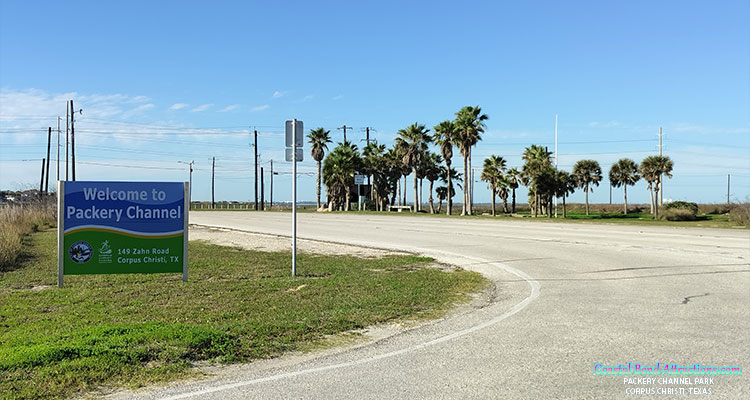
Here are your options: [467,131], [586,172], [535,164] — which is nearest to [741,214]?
[467,131]

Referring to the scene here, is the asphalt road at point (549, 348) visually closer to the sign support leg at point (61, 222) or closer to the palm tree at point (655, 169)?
the sign support leg at point (61, 222)

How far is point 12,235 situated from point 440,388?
15.8 m

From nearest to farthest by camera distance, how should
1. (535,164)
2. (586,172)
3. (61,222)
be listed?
(61,222) < (535,164) < (586,172)

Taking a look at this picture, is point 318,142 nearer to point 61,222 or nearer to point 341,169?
point 341,169

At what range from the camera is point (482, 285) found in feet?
35.7

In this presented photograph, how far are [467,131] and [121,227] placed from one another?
164 ft

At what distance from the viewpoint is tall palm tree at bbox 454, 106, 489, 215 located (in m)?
58.5

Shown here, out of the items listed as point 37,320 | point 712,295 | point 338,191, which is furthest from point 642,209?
point 37,320

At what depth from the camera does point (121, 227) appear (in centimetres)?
1069

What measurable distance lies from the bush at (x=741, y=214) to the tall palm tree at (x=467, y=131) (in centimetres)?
2532

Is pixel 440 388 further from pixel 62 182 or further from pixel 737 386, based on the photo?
pixel 62 182

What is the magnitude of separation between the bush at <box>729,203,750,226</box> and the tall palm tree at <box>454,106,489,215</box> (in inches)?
997

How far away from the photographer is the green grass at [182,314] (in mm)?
5391

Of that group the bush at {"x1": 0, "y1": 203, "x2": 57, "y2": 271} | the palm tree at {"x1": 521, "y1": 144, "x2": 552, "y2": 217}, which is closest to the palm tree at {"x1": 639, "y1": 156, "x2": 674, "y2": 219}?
the palm tree at {"x1": 521, "y1": 144, "x2": 552, "y2": 217}
